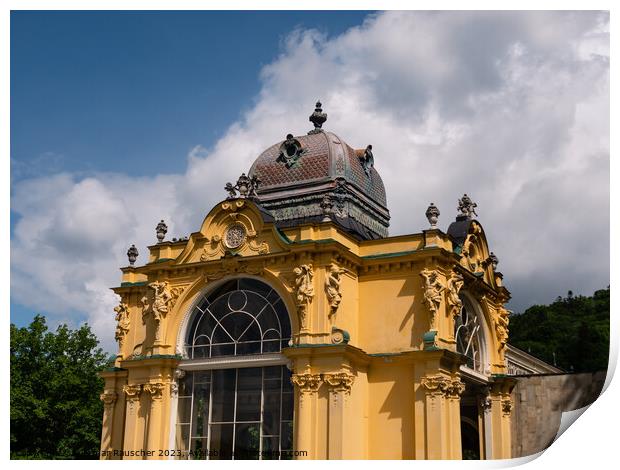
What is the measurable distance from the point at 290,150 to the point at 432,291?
318 inches

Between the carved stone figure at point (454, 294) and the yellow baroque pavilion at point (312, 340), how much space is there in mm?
45

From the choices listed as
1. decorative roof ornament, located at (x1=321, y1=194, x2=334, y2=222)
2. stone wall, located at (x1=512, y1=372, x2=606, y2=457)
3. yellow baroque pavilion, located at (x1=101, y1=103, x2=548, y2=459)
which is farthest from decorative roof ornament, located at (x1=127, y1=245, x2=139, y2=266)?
stone wall, located at (x1=512, y1=372, x2=606, y2=457)

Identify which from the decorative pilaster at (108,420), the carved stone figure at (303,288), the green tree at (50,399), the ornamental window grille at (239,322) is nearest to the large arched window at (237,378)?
the ornamental window grille at (239,322)

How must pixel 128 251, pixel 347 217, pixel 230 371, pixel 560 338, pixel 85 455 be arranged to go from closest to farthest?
pixel 230 371 → pixel 347 217 → pixel 128 251 → pixel 85 455 → pixel 560 338

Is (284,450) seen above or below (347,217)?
below

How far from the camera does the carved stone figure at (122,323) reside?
97.0ft

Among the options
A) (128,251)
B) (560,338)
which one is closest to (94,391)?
(128,251)

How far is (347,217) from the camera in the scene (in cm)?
2855

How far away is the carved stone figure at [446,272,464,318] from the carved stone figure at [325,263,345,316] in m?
3.27

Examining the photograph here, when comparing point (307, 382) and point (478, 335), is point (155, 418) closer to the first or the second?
point (307, 382)

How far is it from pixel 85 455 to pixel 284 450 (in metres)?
15.7

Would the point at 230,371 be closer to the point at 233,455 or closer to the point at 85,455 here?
the point at 233,455

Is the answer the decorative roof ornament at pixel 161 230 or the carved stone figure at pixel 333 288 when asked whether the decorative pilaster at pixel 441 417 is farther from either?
the decorative roof ornament at pixel 161 230

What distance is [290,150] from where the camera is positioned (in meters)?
29.8
